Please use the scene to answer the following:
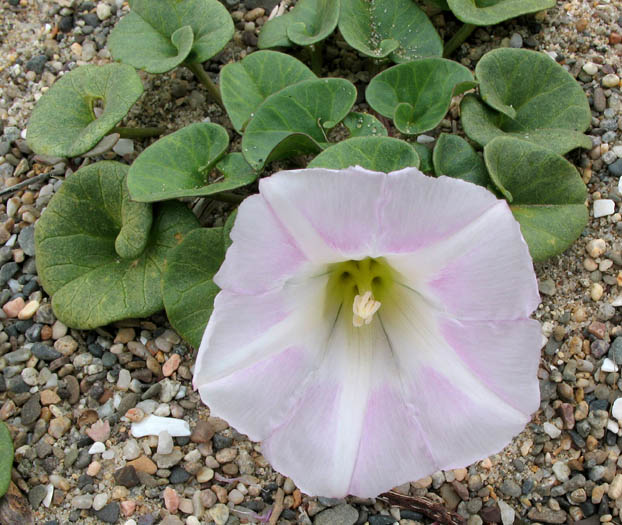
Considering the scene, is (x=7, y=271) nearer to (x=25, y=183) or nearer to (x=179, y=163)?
(x=25, y=183)

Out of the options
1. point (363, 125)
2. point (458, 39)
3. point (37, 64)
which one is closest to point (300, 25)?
point (363, 125)

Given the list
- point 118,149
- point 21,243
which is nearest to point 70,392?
point 21,243

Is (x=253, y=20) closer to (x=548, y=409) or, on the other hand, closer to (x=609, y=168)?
(x=609, y=168)

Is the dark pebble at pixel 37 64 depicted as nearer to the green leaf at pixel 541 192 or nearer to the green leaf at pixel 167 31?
the green leaf at pixel 167 31

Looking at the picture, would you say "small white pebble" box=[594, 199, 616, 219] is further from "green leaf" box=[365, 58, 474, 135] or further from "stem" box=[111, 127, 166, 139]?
"stem" box=[111, 127, 166, 139]

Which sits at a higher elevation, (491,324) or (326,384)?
(491,324)

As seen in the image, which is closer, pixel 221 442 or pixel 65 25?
pixel 221 442
